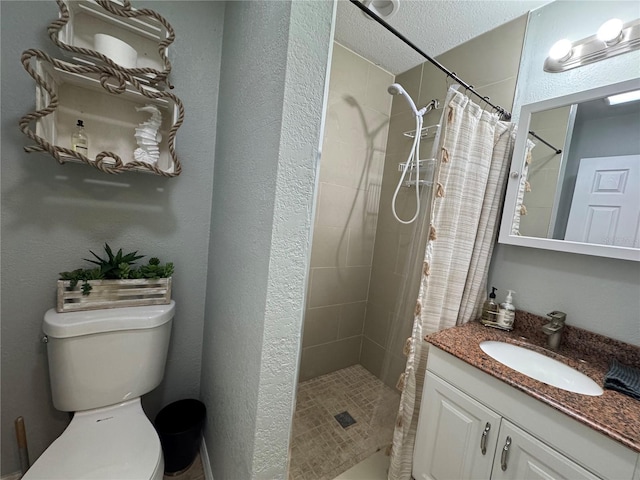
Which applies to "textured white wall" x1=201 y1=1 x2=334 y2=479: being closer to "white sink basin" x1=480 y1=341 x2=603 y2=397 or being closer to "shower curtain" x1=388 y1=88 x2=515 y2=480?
"shower curtain" x1=388 y1=88 x2=515 y2=480

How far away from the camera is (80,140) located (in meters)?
0.98

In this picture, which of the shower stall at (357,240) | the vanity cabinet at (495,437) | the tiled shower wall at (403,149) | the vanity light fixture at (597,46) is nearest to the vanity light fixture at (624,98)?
the vanity light fixture at (597,46)

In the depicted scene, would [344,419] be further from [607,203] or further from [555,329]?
[607,203]

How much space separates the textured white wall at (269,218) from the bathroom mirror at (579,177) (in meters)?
1.17

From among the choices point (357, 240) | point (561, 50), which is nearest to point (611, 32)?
point (561, 50)

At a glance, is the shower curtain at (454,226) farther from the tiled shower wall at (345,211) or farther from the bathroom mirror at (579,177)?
the tiled shower wall at (345,211)

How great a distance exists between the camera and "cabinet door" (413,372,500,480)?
→ 918 millimetres

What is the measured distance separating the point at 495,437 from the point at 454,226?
838 millimetres

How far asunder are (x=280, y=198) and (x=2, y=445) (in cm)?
161

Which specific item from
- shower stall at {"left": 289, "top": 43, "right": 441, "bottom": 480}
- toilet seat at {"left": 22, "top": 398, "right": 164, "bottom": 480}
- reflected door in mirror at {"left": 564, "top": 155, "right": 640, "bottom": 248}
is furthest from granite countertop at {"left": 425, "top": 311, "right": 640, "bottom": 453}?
toilet seat at {"left": 22, "top": 398, "right": 164, "bottom": 480}

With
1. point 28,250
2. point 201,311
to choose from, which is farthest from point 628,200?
point 28,250

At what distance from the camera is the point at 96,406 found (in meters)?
1.00

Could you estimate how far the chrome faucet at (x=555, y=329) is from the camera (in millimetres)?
1087

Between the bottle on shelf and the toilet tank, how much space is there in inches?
26.0
